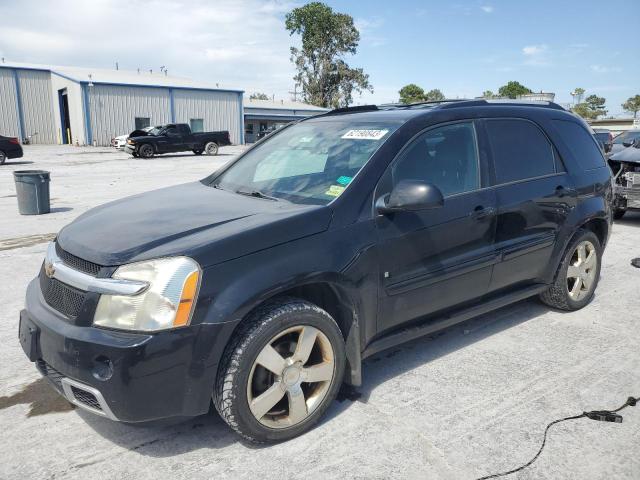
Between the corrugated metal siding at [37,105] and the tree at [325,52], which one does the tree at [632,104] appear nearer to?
the tree at [325,52]

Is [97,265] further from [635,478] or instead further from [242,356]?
[635,478]

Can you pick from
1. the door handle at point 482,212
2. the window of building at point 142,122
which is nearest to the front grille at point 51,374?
the door handle at point 482,212

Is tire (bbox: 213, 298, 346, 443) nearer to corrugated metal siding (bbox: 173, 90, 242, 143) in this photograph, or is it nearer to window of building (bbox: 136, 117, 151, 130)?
window of building (bbox: 136, 117, 151, 130)

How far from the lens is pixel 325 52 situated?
2586 inches

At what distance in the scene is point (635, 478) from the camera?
2492 mm

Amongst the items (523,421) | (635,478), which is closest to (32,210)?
(523,421)

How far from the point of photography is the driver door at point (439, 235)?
312 centimetres

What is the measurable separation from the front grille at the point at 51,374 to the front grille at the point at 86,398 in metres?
0.10

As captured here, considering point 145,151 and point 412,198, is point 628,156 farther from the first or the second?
point 145,151

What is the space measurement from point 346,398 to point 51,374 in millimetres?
1663

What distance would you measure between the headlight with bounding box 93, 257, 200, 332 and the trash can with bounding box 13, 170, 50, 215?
27.2ft

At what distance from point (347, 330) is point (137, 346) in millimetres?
1181

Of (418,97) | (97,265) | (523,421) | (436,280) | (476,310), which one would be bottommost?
(523,421)

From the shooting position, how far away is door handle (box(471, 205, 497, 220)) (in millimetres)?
3543
